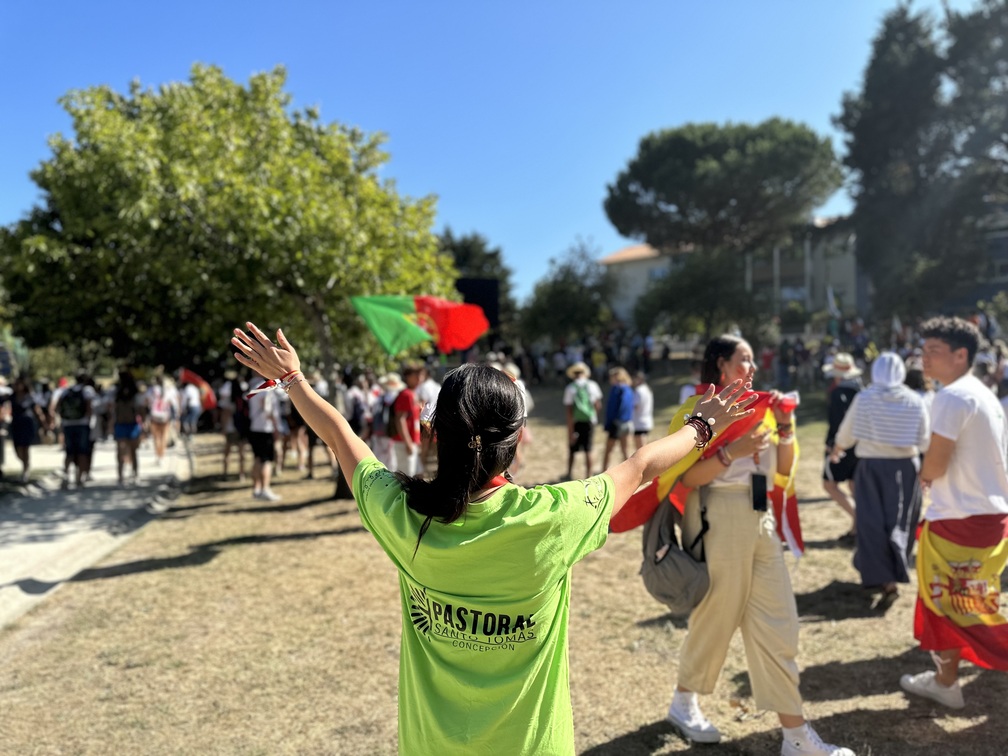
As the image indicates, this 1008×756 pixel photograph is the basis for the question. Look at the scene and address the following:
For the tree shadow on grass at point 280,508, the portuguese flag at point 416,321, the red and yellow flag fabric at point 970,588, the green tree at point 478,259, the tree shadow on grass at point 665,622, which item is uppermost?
the green tree at point 478,259

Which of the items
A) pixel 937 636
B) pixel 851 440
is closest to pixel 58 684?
pixel 937 636

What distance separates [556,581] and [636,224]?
38.9 m

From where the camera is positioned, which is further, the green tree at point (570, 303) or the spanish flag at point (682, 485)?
the green tree at point (570, 303)

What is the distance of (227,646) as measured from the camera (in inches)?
198

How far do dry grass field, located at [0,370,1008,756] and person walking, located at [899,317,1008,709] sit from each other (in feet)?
1.50

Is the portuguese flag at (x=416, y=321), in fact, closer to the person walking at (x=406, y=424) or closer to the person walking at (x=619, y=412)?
the person walking at (x=406, y=424)

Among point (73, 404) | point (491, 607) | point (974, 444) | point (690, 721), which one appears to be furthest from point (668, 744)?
point (73, 404)

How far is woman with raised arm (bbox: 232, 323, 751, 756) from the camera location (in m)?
1.73

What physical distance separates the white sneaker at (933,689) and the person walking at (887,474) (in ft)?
4.56

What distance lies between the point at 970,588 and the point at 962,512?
0.39m

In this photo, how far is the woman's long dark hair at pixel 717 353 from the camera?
330 centimetres

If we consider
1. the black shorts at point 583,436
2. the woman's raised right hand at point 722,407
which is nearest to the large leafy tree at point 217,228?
the black shorts at point 583,436

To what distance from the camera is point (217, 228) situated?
9031mm

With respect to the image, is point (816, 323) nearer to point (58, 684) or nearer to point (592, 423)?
point (592, 423)
